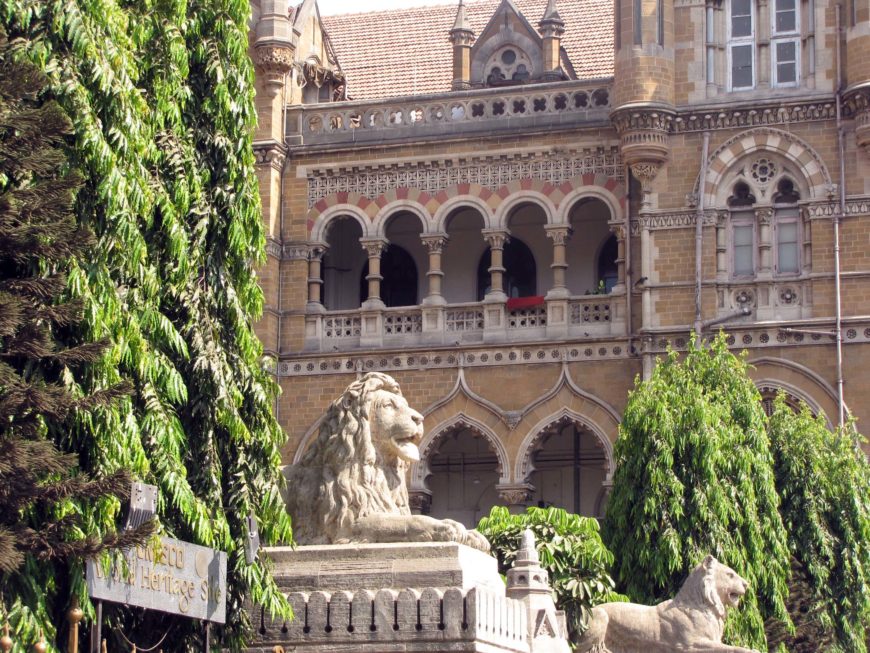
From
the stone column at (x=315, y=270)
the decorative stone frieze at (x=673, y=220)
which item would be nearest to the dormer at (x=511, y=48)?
the stone column at (x=315, y=270)

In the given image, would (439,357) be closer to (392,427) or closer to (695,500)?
(695,500)

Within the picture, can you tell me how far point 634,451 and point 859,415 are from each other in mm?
6666

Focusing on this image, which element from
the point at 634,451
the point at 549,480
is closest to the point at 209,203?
the point at 634,451

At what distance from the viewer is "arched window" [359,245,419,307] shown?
42.1m

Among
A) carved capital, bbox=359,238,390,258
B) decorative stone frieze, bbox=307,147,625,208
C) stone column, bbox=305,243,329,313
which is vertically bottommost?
stone column, bbox=305,243,329,313

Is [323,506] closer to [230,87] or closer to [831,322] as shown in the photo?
[230,87]

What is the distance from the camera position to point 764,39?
38.0 meters

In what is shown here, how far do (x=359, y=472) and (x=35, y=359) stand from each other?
3.81m

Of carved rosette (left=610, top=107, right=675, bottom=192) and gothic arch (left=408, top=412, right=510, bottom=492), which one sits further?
gothic arch (left=408, top=412, right=510, bottom=492)

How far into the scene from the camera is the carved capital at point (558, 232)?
38.8m

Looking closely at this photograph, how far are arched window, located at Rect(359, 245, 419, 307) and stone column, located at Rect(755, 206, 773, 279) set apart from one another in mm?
7890

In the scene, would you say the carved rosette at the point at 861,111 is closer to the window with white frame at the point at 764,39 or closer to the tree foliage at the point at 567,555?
the window with white frame at the point at 764,39

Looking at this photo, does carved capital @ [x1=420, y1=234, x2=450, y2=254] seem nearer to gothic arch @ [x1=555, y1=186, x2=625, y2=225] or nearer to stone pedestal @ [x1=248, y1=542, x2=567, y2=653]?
gothic arch @ [x1=555, y1=186, x2=625, y2=225]

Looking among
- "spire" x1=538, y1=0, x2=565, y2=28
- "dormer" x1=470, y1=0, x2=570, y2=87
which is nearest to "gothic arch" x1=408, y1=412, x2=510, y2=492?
"dormer" x1=470, y1=0, x2=570, y2=87
